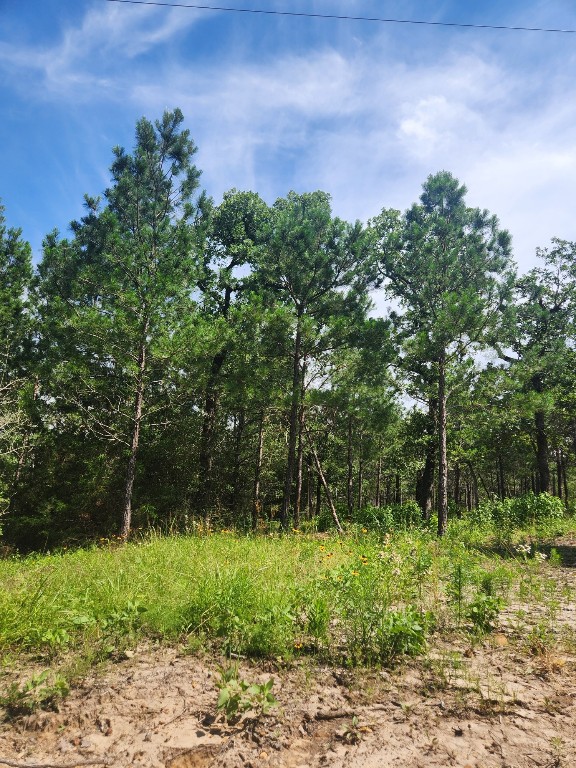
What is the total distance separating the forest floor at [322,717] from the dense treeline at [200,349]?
8.67m

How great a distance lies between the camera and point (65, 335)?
12.9m

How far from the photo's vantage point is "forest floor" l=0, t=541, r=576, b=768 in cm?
214

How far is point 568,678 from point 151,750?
2.75 metres

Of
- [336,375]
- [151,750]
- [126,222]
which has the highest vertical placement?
[126,222]

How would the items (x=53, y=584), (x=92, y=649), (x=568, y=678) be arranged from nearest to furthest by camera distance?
1. (x=568, y=678)
2. (x=92, y=649)
3. (x=53, y=584)

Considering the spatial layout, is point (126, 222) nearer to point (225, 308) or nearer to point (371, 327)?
point (225, 308)

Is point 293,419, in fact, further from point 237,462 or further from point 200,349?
point 237,462

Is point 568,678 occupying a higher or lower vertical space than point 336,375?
lower

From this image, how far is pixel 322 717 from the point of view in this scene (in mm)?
2498

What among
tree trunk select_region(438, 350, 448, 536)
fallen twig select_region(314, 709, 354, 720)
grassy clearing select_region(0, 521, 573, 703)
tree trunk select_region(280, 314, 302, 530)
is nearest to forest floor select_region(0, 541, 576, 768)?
fallen twig select_region(314, 709, 354, 720)

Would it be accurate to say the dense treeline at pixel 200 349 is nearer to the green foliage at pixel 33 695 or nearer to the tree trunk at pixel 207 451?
the tree trunk at pixel 207 451

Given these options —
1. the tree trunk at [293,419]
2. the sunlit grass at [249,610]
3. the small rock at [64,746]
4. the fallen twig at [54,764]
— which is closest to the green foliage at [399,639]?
the sunlit grass at [249,610]

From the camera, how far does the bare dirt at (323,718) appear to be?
2.14 metres

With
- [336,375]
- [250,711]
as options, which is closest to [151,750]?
[250,711]
